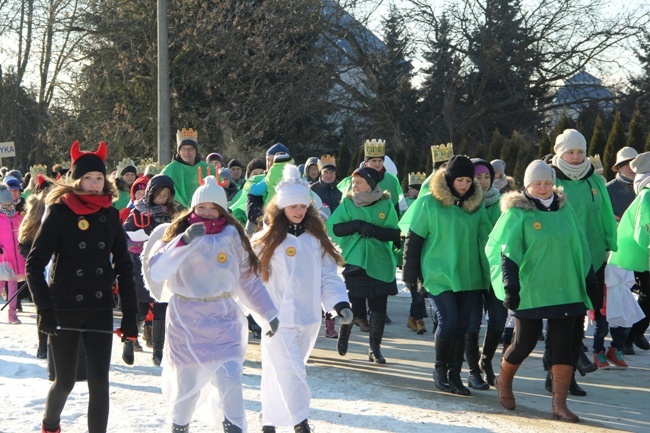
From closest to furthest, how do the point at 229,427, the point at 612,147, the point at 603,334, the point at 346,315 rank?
the point at 229,427
the point at 346,315
the point at 603,334
the point at 612,147

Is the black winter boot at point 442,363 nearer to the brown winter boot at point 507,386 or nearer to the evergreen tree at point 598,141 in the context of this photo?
the brown winter boot at point 507,386

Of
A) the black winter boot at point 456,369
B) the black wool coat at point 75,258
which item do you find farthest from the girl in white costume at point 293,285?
the black winter boot at point 456,369

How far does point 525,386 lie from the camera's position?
871 cm

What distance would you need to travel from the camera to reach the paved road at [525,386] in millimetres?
7309

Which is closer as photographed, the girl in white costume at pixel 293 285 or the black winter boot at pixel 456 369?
the girl in white costume at pixel 293 285

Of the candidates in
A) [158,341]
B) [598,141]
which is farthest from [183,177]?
[598,141]

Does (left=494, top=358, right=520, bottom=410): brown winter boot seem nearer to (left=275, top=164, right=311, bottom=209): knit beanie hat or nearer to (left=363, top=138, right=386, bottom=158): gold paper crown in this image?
(left=275, top=164, right=311, bottom=209): knit beanie hat

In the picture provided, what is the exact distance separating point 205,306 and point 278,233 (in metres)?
0.98

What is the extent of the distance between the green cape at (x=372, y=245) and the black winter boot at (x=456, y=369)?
1.64m

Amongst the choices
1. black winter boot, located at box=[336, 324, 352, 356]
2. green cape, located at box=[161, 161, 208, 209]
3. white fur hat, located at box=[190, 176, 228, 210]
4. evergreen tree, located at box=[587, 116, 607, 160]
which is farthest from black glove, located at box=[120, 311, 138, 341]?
evergreen tree, located at box=[587, 116, 607, 160]

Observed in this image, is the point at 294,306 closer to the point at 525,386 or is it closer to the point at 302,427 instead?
the point at 302,427

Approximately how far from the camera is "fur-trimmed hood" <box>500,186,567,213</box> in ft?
24.2

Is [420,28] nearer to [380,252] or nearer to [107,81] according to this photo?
[107,81]

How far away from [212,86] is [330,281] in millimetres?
20502
